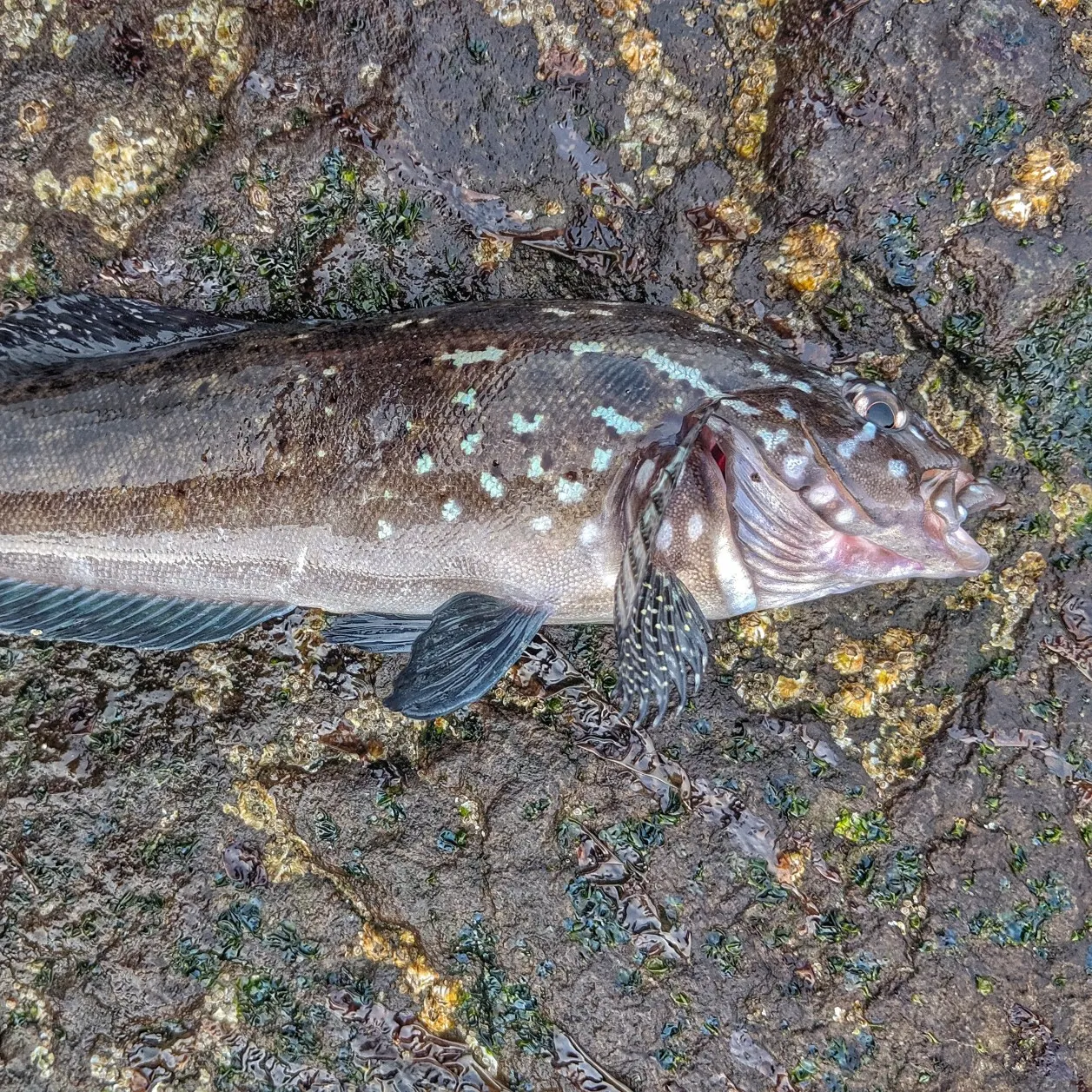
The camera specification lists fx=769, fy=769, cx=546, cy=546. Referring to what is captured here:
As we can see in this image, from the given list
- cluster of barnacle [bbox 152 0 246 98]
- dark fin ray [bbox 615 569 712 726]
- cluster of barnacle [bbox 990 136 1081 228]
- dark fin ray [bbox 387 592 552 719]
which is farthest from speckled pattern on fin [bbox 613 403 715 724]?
cluster of barnacle [bbox 152 0 246 98]

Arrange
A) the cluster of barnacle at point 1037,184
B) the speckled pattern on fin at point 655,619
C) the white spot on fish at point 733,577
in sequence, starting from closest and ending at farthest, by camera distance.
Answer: the speckled pattern on fin at point 655,619 → the white spot on fish at point 733,577 → the cluster of barnacle at point 1037,184

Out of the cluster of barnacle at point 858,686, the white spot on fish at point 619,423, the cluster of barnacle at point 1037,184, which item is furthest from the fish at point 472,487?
the cluster of barnacle at point 1037,184

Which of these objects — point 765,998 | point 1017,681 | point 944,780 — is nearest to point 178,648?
point 765,998

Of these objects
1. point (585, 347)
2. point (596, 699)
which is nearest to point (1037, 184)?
point (585, 347)

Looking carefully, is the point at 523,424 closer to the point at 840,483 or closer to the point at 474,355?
the point at 474,355

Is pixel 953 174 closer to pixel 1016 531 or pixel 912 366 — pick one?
pixel 912 366

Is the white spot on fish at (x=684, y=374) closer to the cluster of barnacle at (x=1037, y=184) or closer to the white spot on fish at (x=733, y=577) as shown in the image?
the white spot on fish at (x=733, y=577)
